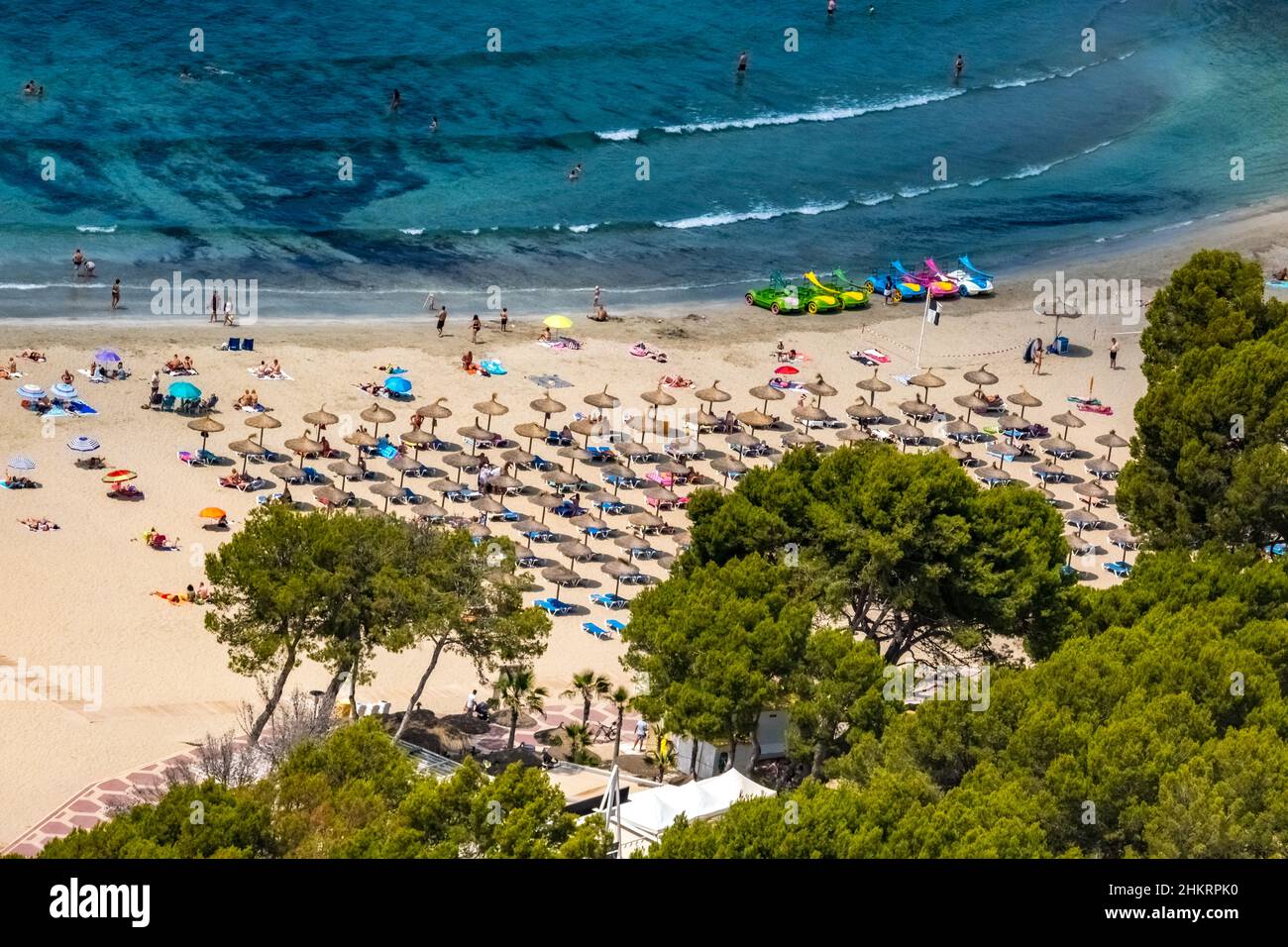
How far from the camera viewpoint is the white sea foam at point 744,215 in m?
81.4

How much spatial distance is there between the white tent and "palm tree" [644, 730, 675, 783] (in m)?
3.05

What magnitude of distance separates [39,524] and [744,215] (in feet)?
137

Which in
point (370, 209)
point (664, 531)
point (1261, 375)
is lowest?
point (664, 531)

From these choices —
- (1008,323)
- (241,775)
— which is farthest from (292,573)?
(1008,323)

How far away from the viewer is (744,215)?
273 feet

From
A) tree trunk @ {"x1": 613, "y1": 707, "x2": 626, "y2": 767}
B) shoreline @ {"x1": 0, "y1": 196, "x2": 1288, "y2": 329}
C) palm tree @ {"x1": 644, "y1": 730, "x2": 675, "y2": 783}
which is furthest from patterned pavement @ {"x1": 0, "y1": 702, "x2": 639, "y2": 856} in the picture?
shoreline @ {"x1": 0, "y1": 196, "x2": 1288, "y2": 329}

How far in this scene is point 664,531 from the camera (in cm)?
5197

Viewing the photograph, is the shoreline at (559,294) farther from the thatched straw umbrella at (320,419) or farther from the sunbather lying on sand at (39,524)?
the sunbather lying on sand at (39,524)

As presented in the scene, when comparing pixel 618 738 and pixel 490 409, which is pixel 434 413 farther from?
pixel 618 738

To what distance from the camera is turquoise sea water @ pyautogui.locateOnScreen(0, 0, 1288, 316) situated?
74.3 meters

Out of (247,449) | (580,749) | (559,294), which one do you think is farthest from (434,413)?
(580,749)

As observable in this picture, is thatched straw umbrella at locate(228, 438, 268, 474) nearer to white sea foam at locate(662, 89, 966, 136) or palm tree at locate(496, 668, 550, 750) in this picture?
palm tree at locate(496, 668, 550, 750)
